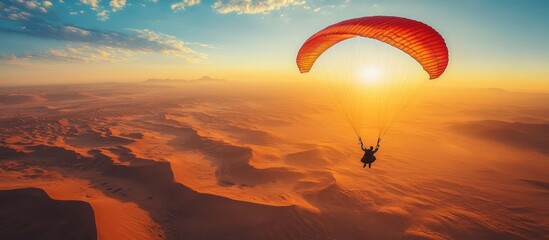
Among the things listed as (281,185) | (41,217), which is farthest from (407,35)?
(41,217)

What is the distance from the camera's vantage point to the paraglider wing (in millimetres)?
6922

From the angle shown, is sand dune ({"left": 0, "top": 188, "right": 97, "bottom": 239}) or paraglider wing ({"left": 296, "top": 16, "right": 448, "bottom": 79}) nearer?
paraglider wing ({"left": 296, "top": 16, "right": 448, "bottom": 79})

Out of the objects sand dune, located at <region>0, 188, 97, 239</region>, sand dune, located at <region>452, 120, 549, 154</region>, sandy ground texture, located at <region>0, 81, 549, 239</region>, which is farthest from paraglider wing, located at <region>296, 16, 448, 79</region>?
sand dune, located at <region>452, 120, 549, 154</region>

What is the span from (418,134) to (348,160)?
16.3m

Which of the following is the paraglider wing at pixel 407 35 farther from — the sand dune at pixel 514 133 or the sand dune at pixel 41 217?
the sand dune at pixel 514 133

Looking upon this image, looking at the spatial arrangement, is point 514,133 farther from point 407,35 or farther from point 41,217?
point 41,217

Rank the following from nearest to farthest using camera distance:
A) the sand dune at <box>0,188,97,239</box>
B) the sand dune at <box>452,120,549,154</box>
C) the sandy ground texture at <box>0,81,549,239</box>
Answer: the sand dune at <box>0,188,97,239</box>
the sandy ground texture at <box>0,81,549,239</box>
the sand dune at <box>452,120,549,154</box>

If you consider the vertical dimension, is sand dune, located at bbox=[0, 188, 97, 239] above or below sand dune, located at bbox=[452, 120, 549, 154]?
below

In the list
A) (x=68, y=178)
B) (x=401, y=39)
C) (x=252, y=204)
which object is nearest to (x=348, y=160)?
(x=252, y=204)

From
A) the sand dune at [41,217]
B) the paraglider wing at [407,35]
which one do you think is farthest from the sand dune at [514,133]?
the sand dune at [41,217]

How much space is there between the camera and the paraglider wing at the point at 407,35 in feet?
22.7

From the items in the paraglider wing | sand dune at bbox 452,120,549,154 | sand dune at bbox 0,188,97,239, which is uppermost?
the paraglider wing

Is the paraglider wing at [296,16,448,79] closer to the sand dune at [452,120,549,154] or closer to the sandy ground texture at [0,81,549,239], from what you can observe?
the sandy ground texture at [0,81,549,239]

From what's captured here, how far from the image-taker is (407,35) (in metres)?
7.09
